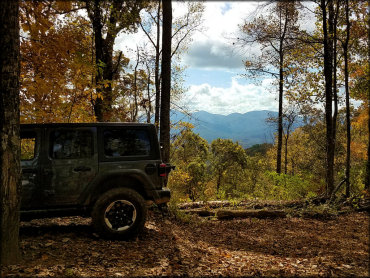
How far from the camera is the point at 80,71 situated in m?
7.44

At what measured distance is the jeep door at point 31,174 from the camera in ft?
14.7

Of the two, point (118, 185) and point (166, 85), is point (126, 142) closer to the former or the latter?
point (118, 185)

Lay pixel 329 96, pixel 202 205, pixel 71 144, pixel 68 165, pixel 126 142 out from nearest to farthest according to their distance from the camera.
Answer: pixel 68 165 < pixel 71 144 < pixel 126 142 < pixel 202 205 < pixel 329 96

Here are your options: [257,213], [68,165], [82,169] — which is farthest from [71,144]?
[257,213]

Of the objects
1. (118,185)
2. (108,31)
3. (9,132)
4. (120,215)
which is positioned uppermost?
(108,31)

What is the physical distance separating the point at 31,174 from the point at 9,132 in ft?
4.22

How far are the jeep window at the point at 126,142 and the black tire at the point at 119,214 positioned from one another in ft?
2.35

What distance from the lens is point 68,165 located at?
15.5ft

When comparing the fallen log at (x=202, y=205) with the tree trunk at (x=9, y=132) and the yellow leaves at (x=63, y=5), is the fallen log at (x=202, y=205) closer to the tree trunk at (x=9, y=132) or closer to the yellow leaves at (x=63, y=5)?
the tree trunk at (x=9, y=132)

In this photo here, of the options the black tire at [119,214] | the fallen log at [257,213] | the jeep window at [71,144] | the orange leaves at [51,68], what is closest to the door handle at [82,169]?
the jeep window at [71,144]

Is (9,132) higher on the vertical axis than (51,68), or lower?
lower

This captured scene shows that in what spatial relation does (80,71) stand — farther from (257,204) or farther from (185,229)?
(257,204)

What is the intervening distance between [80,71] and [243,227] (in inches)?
247

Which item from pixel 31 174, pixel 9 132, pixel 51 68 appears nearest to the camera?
pixel 9 132
